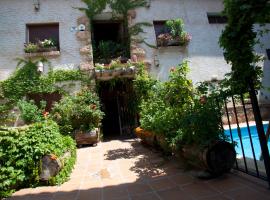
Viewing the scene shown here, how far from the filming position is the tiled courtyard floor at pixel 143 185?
309 cm

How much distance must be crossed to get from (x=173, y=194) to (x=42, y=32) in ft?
28.9

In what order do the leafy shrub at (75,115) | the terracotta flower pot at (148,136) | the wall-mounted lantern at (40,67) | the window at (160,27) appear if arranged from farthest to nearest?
the window at (160,27) < the wall-mounted lantern at (40,67) < the leafy shrub at (75,115) < the terracotta flower pot at (148,136)

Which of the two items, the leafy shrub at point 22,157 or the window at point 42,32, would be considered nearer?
the leafy shrub at point 22,157

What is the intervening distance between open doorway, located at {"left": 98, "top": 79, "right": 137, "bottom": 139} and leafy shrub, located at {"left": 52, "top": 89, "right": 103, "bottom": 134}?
5.25 feet

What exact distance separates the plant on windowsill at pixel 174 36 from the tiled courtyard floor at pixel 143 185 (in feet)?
20.0

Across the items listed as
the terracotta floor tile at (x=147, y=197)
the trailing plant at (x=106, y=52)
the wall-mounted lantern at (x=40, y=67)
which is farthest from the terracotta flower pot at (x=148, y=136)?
the wall-mounted lantern at (x=40, y=67)

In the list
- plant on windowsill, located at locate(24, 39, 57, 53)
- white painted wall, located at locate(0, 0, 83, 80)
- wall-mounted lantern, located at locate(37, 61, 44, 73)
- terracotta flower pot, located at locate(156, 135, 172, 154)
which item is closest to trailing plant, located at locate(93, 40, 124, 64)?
white painted wall, located at locate(0, 0, 83, 80)

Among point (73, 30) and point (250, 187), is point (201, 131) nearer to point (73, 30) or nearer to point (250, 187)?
point (250, 187)

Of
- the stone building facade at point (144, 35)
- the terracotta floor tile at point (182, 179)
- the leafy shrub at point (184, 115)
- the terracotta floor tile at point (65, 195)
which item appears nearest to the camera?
the terracotta floor tile at point (65, 195)

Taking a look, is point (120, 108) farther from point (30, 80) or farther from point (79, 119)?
point (30, 80)

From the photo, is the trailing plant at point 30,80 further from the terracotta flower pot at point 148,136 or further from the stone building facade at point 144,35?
the terracotta flower pot at point 148,136

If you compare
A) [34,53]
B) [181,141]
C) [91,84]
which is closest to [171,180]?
[181,141]

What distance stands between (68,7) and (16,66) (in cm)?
322

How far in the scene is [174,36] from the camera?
10219 mm
